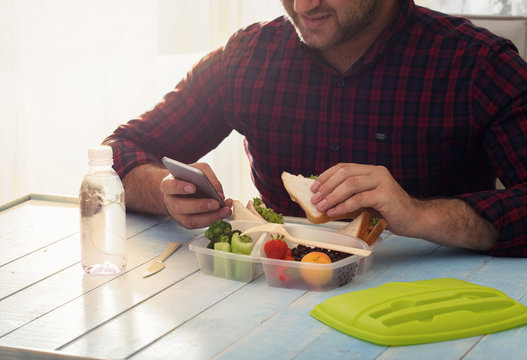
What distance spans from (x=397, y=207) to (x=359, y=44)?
0.62 meters

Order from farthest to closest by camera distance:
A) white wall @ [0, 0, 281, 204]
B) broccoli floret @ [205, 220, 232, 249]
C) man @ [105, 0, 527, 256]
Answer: white wall @ [0, 0, 281, 204] → man @ [105, 0, 527, 256] → broccoli floret @ [205, 220, 232, 249]

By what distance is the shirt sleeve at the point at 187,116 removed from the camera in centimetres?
210

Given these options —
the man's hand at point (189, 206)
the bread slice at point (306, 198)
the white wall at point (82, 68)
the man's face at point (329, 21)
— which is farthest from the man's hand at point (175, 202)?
the white wall at point (82, 68)

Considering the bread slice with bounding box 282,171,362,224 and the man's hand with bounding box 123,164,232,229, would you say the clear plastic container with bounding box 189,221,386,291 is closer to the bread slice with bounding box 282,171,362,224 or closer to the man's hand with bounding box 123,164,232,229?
the bread slice with bounding box 282,171,362,224

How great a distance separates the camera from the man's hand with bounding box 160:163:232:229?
5.11 ft

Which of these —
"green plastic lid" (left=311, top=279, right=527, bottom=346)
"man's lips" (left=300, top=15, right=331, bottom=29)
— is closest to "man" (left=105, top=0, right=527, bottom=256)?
"man's lips" (left=300, top=15, right=331, bottom=29)

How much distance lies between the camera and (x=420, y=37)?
1.93 m

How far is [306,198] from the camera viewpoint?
4.92 feet

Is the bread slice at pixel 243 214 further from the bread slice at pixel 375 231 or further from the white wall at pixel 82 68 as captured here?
the white wall at pixel 82 68

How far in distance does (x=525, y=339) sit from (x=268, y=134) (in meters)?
1.06

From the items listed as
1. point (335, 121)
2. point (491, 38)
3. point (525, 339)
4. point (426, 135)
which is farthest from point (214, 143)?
point (525, 339)

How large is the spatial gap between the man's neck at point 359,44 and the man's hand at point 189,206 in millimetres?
527

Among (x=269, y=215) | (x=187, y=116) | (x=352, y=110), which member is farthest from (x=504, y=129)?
(x=187, y=116)

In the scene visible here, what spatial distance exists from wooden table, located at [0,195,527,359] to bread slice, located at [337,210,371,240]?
0.19ft
